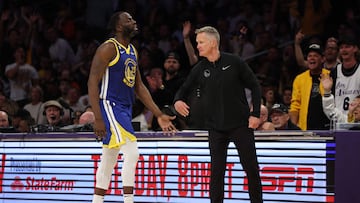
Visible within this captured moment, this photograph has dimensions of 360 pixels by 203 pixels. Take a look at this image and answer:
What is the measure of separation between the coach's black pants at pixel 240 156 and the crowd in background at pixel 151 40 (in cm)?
270

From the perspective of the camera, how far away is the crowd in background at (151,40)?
42.5ft

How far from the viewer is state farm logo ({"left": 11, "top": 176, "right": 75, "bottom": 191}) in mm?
10500

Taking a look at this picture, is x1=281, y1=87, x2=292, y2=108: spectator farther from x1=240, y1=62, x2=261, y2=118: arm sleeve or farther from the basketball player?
the basketball player

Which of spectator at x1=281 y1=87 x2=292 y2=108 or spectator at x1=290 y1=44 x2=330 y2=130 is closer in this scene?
spectator at x1=290 y1=44 x2=330 y2=130

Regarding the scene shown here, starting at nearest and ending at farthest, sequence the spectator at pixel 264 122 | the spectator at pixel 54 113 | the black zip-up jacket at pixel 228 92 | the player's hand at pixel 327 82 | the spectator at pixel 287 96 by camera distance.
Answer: the black zip-up jacket at pixel 228 92 < the player's hand at pixel 327 82 < the spectator at pixel 264 122 < the spectator at pixel 54 113 < the spectator at pixel 287 96

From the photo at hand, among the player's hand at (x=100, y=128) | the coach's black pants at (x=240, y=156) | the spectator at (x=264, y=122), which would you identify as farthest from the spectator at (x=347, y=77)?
the player's hand at (x=100, y=128)

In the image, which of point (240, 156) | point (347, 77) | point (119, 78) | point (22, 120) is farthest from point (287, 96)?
point (119, 78)

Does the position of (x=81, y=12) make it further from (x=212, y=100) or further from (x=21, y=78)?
(x=212, y=100)

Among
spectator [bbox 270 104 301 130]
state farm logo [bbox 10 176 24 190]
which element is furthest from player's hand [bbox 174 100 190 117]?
state farm logo [bbox 10 176 24 190]

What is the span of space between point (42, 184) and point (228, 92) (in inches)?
118

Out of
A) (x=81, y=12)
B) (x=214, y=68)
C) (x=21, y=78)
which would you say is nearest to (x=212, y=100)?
(x=214, y=68)

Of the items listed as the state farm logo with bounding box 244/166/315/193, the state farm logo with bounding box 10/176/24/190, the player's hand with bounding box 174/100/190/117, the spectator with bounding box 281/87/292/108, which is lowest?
the state farm logo with bounding box 10/176/24/190

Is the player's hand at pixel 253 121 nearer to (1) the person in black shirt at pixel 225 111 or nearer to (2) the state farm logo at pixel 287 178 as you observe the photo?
(1) the person in black shirt at pixel 225 111

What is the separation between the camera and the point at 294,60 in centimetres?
1337
